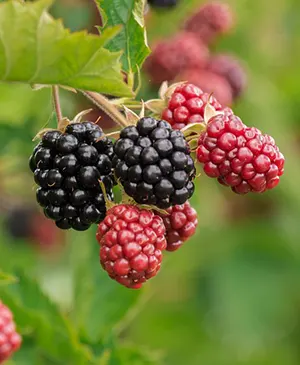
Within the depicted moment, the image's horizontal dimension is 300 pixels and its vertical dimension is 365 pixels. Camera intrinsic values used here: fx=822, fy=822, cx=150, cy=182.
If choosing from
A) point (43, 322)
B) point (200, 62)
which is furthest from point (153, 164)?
point (200, 62)

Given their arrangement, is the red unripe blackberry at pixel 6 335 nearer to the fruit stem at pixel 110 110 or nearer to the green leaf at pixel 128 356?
the green leaf at pixel 128 356

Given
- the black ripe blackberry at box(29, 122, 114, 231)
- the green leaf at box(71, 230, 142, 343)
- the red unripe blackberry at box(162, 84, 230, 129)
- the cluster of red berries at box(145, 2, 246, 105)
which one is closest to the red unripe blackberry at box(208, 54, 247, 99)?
the cluster of red berries at box(145, 2, 246, 105)

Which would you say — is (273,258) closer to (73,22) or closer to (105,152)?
(73,22)

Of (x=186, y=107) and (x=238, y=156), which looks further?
(x=186, y=107)

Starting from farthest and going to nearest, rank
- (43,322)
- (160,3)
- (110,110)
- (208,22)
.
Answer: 1. (208,22)
2. (160,3)
3. (43,322)
4. (110,110)

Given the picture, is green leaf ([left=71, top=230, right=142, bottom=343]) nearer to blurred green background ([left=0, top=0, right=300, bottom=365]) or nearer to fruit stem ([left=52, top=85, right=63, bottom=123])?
fruit stem ([left=52, top=85, right=63, bottom=123])

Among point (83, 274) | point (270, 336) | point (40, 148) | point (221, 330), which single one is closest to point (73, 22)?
point (83, 274)

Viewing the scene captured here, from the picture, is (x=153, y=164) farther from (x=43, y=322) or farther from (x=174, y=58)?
(x=174, y=58)

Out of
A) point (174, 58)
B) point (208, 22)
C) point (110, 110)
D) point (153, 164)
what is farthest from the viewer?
point (208, 22)
